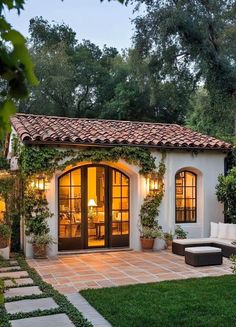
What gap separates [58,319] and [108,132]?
23.9 feet

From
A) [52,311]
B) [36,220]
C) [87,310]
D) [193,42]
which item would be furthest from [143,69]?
[52,311]

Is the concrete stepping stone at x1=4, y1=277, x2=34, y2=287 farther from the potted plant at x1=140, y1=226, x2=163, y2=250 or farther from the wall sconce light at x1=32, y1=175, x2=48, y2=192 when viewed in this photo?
the potted plant at x1=140, y1=226, x2=163, y2=250

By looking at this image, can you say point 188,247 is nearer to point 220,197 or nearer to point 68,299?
point 220,197

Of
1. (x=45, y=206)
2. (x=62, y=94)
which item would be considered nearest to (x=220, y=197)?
(x=45, y=206)

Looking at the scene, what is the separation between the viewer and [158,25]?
13.0m

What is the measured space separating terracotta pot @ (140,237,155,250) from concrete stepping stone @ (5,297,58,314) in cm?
537

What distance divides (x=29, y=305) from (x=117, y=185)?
Result: 613 cm

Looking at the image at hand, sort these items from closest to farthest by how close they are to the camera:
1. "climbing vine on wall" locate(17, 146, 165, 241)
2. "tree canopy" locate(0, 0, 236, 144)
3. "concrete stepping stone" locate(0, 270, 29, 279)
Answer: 1. "tree canopy" locate(0, 0, 236, 144)
2. "concrete stepping stone" locate(0, 270, 29, 279)
3. "climbing vine on wall" locate(17, 146, 165, 241)

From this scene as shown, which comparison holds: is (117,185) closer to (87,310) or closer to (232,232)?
(232,232)

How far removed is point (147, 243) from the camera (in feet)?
38.3

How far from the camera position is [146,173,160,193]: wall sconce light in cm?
1187

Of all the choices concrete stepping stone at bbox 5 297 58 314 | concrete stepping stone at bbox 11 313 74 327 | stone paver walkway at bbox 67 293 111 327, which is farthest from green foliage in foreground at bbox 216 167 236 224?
concrete stepping stone at bbox 11 313 74 327

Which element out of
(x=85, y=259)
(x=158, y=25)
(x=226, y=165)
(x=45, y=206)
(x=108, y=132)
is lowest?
(x=85, y=259)

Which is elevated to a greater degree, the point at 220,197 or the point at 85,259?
the point at 220,197
